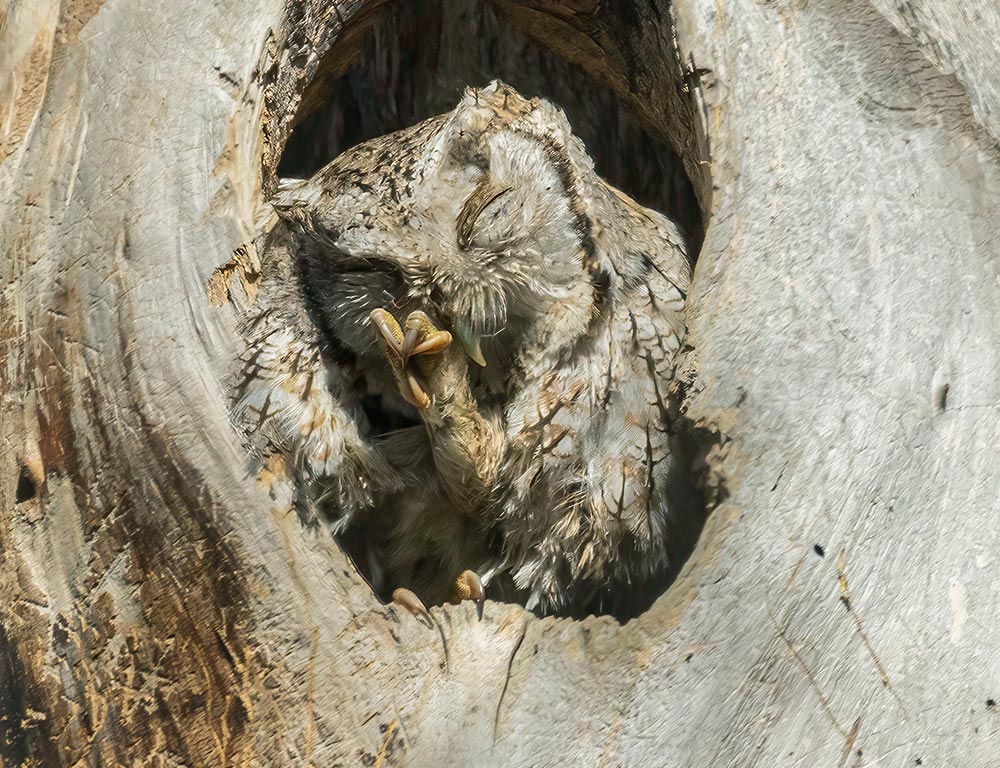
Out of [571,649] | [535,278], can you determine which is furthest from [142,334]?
[571,649]

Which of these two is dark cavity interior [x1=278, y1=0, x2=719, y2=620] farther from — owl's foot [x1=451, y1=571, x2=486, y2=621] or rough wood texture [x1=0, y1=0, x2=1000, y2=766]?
owl's foot [x1=451, y1=571, x2=486, y2=621]

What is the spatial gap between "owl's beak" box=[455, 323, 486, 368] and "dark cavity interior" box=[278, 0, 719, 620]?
837 millimetres

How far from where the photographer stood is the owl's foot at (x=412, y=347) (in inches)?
78.8

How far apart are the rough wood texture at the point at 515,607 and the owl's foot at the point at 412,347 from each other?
0.27 metres

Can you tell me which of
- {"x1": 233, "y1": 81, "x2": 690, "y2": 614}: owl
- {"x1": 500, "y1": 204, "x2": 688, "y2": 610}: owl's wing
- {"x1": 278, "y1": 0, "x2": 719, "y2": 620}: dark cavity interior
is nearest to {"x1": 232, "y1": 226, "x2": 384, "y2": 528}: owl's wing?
{"x1": 233, "y1": 81, "x2": 690, "y2": 614}: owl

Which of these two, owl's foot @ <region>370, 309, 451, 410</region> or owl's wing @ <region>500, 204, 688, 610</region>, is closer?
owl's foot @ <region>370, 309, 451, 410</region>

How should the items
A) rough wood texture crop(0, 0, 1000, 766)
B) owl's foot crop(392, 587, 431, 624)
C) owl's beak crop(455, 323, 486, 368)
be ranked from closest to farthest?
rough wood texture crop(0, 0, 1000, 766)
owl's foot crop(392, 587, 431, 624)
owl's beak crop(455, 323, 486, 368)

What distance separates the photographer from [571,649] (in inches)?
73.2

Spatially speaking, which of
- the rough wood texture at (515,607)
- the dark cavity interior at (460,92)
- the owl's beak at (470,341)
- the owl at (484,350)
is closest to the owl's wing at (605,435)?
the owl at (484,350)

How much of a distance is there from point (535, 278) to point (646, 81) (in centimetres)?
62

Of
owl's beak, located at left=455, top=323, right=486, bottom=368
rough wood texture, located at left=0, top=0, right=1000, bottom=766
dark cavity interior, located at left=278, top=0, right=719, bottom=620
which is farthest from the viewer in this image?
dark cavity interior, located at left=278, top=0, right=719, bottom=620

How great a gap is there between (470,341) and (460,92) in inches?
39.3

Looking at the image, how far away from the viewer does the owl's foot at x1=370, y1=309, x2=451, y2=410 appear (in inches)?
78.8

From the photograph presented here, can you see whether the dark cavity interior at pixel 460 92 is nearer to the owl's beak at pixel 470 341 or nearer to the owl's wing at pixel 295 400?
the owl's wing at pixel 295 400
